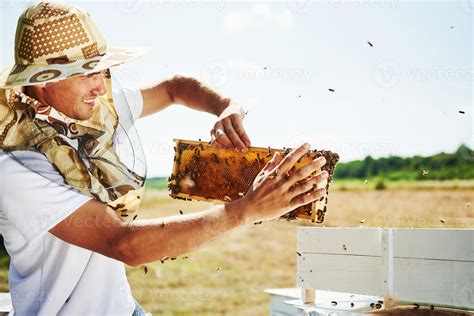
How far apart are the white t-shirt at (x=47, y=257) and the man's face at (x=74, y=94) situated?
0.26 metres

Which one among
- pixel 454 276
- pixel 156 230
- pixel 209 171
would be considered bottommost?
pixel 454 276

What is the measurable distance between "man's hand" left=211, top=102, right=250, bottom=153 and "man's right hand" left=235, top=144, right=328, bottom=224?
0.49m

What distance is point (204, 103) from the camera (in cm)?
299

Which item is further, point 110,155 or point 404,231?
point 404,231

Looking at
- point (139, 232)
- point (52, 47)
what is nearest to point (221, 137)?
point (139, 232)

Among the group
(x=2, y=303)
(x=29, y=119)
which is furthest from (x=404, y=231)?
(x=2, y=303)

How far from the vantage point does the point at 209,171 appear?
2.92 metres

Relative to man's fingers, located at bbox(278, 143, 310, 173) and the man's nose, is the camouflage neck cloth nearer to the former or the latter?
the man's nose

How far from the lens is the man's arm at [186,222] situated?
A: 6.80 ft

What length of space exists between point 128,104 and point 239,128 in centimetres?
74

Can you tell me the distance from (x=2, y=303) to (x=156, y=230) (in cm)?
223

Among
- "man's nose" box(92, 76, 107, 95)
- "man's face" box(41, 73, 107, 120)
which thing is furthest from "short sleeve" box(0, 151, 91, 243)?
"man's nose" box(92, 76, 107, 95)

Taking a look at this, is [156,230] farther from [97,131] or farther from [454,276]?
[454,276]

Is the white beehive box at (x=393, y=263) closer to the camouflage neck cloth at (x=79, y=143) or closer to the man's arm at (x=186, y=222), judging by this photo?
the man's arm at (x=186, y=222)
